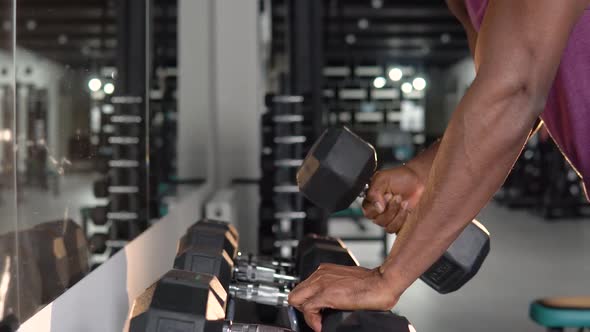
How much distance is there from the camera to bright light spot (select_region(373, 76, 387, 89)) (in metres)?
9.50

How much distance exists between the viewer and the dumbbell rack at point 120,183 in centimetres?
203

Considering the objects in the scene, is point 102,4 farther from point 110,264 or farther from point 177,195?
point 177,195

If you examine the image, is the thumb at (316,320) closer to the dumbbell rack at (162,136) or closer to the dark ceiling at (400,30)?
the dumbbell rack at (162,136)

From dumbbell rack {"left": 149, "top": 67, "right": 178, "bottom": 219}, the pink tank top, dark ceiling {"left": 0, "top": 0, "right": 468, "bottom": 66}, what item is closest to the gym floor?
dumbbell rack {"left": 149, "top": 67, "right": 178, "bottom": 219}

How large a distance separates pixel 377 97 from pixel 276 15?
1.74m

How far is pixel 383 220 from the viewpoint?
1.82 meters

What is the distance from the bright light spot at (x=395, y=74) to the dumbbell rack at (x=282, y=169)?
5.93m

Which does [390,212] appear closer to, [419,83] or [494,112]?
[494,112]

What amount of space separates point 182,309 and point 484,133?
1.63ft

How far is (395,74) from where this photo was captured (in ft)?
35.1

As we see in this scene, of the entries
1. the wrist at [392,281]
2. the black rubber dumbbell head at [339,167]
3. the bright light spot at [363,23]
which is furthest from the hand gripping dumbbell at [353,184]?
the bright light spot at [363,23]

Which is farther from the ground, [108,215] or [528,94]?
[528,94]

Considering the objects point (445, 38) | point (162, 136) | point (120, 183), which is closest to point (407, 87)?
point (445, 38)

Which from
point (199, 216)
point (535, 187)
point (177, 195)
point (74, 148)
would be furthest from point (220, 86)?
point (535, 187)
